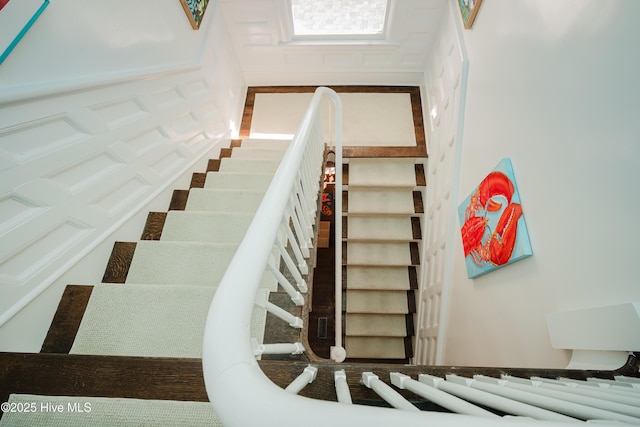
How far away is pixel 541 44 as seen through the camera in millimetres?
1201

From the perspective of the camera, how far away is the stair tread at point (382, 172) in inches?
130

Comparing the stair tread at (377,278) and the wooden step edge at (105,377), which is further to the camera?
the stair tread at (377,278)

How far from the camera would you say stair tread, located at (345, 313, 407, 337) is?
326cm

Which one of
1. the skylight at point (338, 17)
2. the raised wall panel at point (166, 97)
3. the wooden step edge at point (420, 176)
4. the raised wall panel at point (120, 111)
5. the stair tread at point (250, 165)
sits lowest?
the raised wall panel at point (120, 111)

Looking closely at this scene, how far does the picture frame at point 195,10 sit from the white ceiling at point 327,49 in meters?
0.67

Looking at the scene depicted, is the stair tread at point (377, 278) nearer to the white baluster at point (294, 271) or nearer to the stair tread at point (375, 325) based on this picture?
the stair tread at point (375, 325)

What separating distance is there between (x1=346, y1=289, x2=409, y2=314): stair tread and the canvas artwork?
5.65ft

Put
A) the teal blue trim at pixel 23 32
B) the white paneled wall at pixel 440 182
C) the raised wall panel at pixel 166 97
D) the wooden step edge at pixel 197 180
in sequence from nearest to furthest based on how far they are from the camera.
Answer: the teal blue trim at pixel 23 32
the raised wall panel at pixel 166 97
the white paneled wall at pixel 440 182
the wooden step edge at pixel 197 180

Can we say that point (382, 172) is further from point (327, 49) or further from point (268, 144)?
point (327, 49)

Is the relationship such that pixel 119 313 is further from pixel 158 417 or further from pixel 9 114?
pixel 9 114

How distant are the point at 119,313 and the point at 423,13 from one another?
3710 millimetres

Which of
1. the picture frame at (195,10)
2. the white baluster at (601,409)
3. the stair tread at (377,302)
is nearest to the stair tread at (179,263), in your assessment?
the white baluster at (601,409)

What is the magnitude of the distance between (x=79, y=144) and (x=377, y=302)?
3107mm

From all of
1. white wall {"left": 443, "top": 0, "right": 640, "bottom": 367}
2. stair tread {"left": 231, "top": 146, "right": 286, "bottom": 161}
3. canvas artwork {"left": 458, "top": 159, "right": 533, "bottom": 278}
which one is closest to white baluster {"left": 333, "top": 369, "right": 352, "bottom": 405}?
white wall {"left": 443, "top": 0, "right": 640, "bottom": 367}
